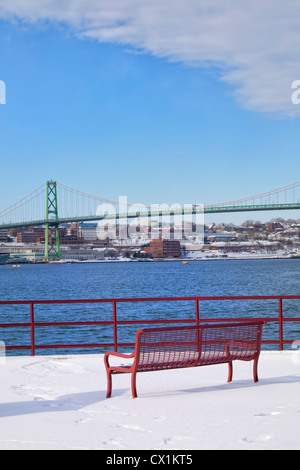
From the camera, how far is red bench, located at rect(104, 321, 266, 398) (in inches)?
236

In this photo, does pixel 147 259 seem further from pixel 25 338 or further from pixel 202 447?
pixel 202 447

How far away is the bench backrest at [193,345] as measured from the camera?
6012 mm

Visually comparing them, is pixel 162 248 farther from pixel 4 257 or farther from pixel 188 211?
pixel 188 211

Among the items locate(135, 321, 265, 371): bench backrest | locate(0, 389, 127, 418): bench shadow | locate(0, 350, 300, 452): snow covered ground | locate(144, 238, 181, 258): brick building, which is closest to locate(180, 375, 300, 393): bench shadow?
locate(0, 350, 300, 452): snow covered ground

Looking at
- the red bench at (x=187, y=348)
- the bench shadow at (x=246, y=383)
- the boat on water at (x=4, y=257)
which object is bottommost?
the boat on water at (x=4, y=257)

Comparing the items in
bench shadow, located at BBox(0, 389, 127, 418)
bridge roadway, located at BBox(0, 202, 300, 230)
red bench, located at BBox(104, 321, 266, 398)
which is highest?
bridge roadway, located at BBox(0, 202, 300, 230)

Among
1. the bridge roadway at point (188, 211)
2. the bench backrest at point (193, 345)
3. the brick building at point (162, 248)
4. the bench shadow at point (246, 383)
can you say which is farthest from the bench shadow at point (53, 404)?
the brick building at point (162, 248)

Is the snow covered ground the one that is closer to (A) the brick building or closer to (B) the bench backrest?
(B) the bench backrest

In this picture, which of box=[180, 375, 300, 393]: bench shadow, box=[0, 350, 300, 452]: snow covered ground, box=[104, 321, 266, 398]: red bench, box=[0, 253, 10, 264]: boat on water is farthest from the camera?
box=[0, 253, 10, 264]: boat on water

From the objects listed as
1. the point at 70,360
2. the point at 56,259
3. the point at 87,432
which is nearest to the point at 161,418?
the point at 87,432

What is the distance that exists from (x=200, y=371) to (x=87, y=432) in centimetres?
297

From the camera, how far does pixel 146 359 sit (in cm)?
606

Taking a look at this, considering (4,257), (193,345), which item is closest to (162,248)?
(4,257)

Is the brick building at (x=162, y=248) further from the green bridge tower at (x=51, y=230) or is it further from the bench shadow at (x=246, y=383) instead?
the bench shadow at (x=246, y=383)
